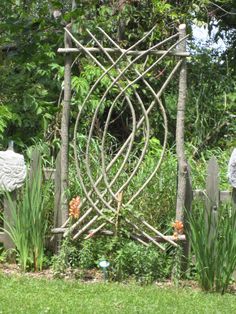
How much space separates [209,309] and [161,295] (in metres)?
0.53

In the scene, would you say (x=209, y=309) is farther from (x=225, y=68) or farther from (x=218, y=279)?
(x=225, y=68)

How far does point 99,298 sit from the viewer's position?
5.88 metres

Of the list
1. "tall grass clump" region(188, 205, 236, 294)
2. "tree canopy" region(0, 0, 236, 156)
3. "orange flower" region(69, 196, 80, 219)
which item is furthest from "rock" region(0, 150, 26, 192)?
"tall grass clump" region(188, 205, 236, 294)

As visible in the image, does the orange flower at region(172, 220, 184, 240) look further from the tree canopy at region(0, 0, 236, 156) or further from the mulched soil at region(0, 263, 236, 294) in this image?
the tree canopy at region(0, 0, 236, 156)

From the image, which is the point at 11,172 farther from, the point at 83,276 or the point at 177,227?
the point at 177,227

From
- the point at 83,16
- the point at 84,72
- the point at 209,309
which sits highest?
the point at 83,16

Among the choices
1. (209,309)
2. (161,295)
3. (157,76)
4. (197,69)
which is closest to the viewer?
(209,309)

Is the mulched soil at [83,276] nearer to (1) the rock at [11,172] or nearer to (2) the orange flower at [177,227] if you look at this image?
(2) the orange flower at [177,227]

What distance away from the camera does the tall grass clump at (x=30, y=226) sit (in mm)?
6844

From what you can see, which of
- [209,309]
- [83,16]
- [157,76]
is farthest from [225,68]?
[209,309]

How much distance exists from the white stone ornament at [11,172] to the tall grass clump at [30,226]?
118 millimetres

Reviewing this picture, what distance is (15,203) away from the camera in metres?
7.07

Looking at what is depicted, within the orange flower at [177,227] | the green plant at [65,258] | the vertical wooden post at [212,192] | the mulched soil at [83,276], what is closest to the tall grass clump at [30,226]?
the mulched soil at [83,276]

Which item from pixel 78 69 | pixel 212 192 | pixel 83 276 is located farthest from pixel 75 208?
pixel 78 69
